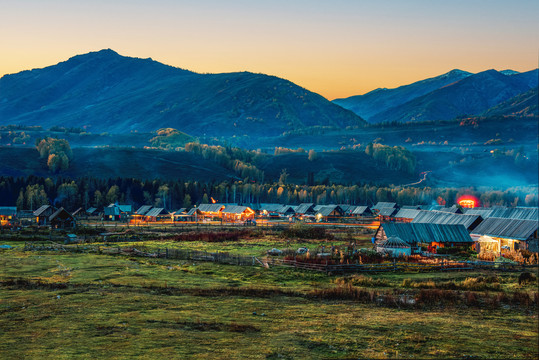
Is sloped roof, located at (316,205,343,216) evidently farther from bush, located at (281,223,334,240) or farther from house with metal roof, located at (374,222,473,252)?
house with metal roof, located at (374,222,473,252)

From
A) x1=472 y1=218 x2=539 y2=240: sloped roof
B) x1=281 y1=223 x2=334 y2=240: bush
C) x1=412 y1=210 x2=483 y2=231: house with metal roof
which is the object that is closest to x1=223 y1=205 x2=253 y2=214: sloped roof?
x1=281 y1=223 x2=334 y2=240: bush

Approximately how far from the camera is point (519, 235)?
66312mm

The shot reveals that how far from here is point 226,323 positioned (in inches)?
1155

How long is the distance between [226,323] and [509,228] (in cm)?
5281

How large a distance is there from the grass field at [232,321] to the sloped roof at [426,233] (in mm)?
23530

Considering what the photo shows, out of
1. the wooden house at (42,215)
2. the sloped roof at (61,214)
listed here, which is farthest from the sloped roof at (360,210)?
the wooden house at (42,215)

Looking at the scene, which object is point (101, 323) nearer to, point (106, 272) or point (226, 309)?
point (226, 309)

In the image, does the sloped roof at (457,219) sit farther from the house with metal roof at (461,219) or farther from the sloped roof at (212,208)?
the sloped roof at (212,208)

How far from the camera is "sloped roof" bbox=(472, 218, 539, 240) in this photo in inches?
2589

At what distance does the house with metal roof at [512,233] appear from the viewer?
6538 cm

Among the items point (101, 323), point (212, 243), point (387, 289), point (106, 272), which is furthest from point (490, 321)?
point (212, 243)

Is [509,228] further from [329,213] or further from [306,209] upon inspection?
[306,209]

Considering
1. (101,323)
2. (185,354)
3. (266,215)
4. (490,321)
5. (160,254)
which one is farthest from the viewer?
(266,215)

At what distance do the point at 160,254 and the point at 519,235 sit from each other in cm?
4596
